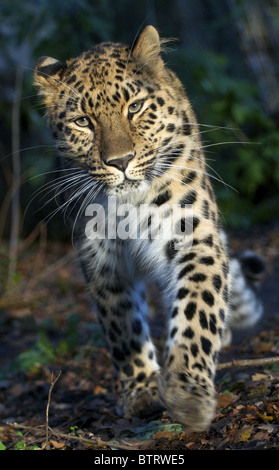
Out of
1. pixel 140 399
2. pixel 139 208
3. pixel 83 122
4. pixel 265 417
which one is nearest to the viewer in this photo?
pixel 265 417

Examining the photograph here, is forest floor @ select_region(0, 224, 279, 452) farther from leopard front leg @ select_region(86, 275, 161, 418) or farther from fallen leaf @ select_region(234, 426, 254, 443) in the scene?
leopard front leg @ select_region(86, 275, 161, 418)

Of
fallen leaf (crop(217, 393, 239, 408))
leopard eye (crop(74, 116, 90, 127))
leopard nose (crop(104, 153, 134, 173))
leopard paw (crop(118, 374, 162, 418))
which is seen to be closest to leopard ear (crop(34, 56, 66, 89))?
leopard eye (crop(74, 116, 90, 127))

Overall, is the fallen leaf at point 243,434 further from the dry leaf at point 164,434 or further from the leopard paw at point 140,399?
the leopard paw at point 140,399

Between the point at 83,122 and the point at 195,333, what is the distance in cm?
185

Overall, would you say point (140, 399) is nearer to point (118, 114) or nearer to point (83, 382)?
point (83, 382)

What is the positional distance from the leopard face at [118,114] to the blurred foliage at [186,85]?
5.59m

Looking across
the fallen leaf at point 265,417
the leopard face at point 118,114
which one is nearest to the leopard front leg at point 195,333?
the fallen leaf at point 265,417

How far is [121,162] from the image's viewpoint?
4660 millimetres

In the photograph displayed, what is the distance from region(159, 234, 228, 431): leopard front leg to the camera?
387cm

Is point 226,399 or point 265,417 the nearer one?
point 265,417

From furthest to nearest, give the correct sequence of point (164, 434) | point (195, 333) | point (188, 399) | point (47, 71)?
point (47, 71) < point (195, 333) < point (164, 434) < point (188, 399)

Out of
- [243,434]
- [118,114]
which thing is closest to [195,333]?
[243,434]

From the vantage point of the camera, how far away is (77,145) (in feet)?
16.6
